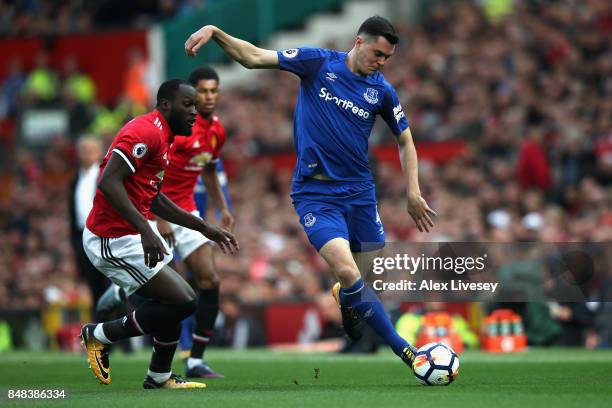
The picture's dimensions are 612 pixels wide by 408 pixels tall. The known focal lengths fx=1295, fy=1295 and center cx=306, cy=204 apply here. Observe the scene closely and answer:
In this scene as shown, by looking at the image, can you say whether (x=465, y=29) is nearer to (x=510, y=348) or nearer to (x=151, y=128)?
(x=510, y=348)

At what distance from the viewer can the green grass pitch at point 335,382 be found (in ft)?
28.0

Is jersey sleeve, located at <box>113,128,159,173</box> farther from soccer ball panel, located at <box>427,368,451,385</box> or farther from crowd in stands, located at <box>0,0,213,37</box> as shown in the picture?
crowd in stands, located at <box>0,0,213,37</box>

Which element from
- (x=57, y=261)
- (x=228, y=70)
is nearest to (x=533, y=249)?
(x=57, y=261)

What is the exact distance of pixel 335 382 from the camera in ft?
34.6

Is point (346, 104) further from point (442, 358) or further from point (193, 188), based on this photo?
point (193, 188)

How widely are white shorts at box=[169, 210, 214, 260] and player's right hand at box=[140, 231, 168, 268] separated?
9.41 feet

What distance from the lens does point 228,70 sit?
29375mm

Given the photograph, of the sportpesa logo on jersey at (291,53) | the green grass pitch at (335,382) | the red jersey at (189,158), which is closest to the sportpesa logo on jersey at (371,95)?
the sportpesa logo on jersey at (291,53)

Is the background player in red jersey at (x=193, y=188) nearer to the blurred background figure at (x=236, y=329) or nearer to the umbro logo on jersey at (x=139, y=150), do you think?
the umbro logo on jersey at (x=139, y=150)

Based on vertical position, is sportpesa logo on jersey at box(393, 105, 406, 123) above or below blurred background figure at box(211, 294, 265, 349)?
above

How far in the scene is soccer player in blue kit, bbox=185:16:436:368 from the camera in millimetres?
9836

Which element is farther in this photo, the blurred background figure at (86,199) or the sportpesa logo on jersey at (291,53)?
the blurred background figure at (86,199)

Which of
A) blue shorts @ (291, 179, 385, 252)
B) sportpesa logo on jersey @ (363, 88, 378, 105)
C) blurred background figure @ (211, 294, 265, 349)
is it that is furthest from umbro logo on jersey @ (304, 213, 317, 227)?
blurred background figure @ (211, 294, 265, 349)

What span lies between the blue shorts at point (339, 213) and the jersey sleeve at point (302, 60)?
87cm
